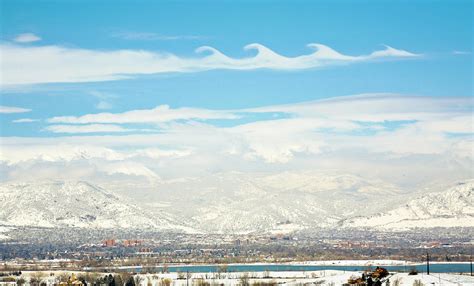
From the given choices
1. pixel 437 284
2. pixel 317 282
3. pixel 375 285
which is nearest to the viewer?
pixel 375 285

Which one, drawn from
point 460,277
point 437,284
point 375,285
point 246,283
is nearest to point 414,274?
point 460,277

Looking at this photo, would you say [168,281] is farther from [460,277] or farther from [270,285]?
[460,277]

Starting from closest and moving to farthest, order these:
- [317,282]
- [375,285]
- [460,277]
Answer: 1. [375,285]
2. [460,277]
3. [317,282]

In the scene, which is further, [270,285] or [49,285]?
[49,285]

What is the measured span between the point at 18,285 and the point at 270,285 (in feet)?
187

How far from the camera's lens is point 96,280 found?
19838 cm

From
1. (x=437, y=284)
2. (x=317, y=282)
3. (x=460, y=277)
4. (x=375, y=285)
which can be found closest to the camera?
(x=375, y=285)

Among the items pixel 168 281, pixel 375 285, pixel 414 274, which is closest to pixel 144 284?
pixel 168 281

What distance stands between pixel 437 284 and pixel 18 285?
3591 inches

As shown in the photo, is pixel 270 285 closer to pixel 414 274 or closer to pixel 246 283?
pixel 246 283

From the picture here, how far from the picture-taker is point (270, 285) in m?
183

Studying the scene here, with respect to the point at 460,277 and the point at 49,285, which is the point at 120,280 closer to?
the point at 49,285

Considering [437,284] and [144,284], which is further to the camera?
[144,284]

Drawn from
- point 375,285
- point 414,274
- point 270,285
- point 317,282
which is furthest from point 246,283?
point 375,285
